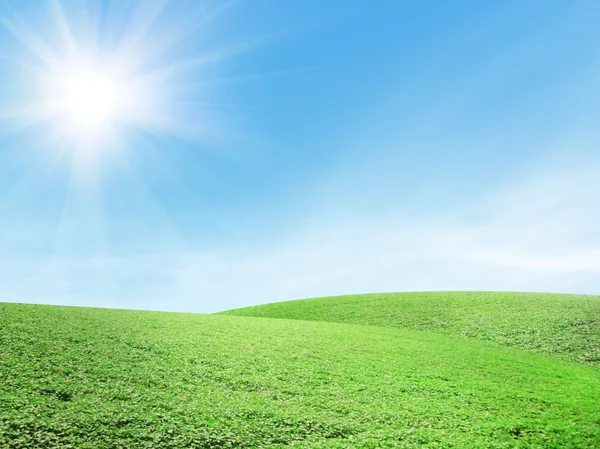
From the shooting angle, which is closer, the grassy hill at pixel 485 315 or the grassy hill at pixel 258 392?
the grassy hill at pixel 258 392

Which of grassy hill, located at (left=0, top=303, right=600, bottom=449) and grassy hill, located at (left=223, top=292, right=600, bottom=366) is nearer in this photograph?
grassy hill, located at (left=0, top=303, right=600, bottom=449)

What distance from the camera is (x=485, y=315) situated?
23.4 m

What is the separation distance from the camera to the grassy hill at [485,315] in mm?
19422

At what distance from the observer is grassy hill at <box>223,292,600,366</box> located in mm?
19422

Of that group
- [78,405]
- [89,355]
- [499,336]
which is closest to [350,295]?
[499,336]

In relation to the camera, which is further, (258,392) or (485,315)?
(485,315)

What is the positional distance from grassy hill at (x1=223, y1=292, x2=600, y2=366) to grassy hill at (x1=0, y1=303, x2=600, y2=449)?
13.8 feet

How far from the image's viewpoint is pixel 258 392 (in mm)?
9672

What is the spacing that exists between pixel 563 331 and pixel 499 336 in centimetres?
315

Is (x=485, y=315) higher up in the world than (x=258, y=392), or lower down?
higher up

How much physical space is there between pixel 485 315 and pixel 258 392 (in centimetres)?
1767

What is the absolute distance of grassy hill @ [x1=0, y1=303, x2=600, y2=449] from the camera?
24.5ft

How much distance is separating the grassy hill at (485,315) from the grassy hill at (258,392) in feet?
13.8

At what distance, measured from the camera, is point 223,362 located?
37.7 feet
